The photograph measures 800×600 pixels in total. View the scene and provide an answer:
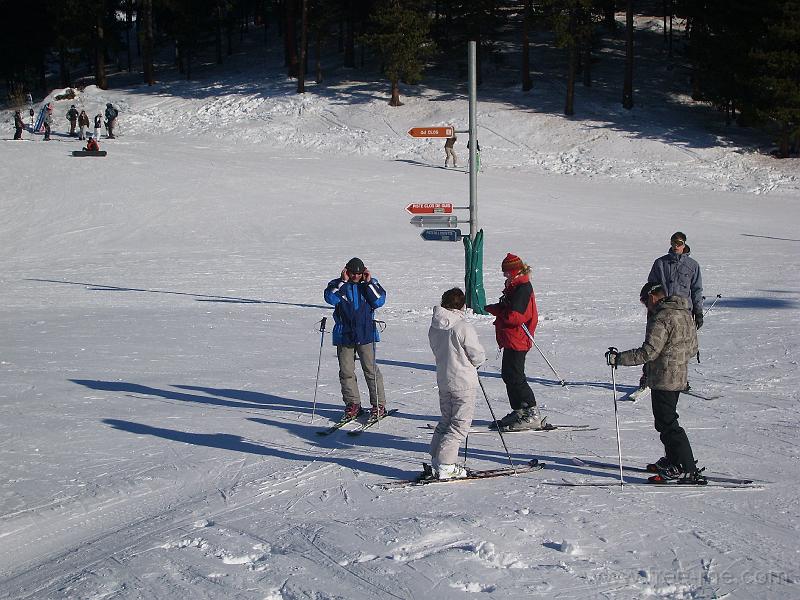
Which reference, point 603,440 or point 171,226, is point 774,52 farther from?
point 603,440

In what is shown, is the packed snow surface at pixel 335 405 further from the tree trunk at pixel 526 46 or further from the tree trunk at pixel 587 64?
the tree trunk at pixel 587 64

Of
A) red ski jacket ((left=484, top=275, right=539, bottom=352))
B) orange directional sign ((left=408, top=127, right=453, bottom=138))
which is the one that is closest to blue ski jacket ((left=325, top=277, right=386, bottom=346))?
red ski jacket ((left=484, top=275, right=539, bottom=352))

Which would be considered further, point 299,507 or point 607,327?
point 607,327

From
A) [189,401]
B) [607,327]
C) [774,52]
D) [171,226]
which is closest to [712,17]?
[774,52]

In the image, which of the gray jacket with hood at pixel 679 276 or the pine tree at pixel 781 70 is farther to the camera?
the pine tree at pixel 781 70

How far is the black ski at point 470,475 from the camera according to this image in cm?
696

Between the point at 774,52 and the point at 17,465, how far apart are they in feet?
111

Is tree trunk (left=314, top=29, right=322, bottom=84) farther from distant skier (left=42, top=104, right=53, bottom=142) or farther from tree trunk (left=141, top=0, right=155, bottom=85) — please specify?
distant skier (left=42, top=104, right=53, bottom=142)

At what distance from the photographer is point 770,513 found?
20.1 ft

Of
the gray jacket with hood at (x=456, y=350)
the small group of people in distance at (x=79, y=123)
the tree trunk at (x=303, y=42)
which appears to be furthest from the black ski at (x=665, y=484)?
the tree trunk at (x=303, y=42)

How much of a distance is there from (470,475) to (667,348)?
1815 millimetres

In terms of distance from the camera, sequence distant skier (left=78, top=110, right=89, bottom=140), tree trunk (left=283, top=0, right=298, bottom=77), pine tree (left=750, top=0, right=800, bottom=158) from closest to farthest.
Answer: pine tree (left=750, top=0, right=800, bottom=158) → distant skier (left=78, top=110, right=89, bottom=140) → tree trunk (left=283, top=0, right=298, bottom=77)

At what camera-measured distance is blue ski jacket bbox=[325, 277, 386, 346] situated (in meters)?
8.50

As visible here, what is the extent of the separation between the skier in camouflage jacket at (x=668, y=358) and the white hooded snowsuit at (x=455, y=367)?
105 centimetres
